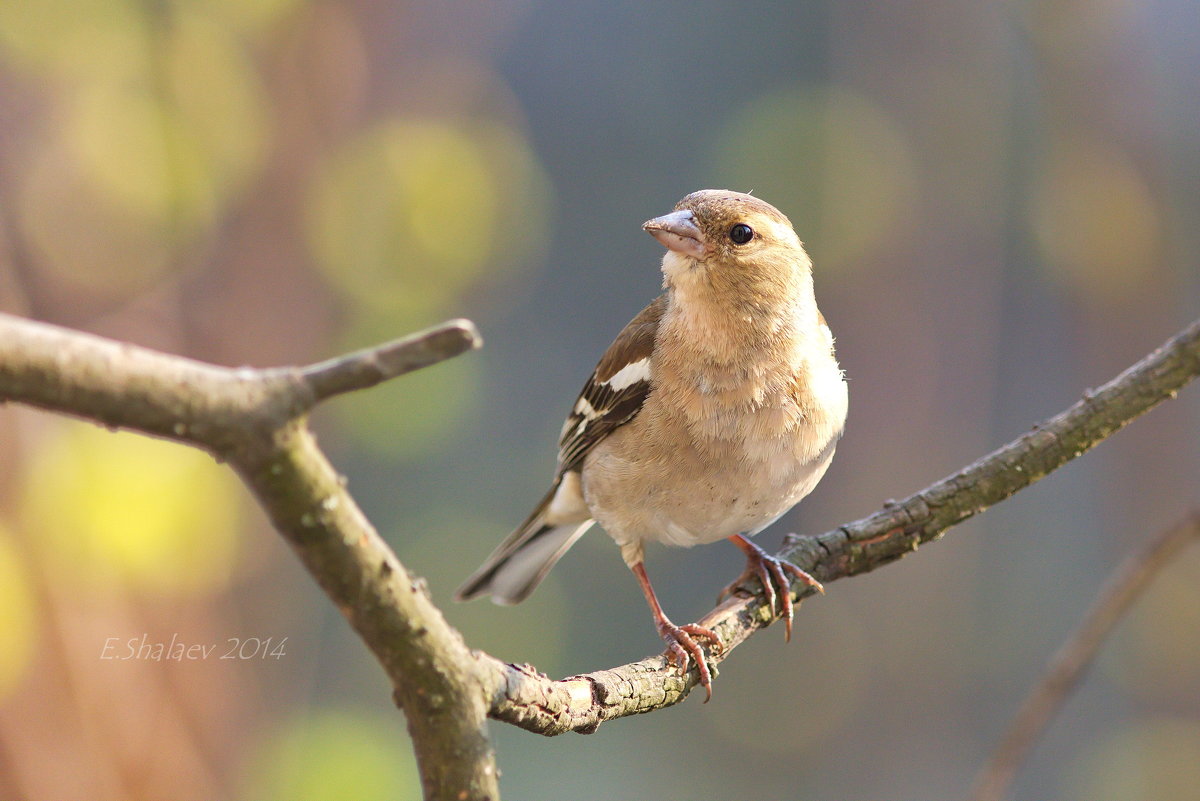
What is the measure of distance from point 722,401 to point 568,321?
4.20 metres

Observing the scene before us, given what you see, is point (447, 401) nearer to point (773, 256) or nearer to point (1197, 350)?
point (773, 256)

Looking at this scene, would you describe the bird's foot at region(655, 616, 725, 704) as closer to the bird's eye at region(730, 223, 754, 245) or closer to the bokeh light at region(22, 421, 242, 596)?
the bird's eye at region(730, 223, 754, 245)

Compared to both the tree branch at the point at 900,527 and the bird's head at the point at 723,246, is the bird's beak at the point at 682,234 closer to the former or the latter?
the bird's head at the point at 723,246

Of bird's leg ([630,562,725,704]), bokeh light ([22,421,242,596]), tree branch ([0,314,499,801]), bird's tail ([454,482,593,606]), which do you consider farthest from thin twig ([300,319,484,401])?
bokeh light ([22,421,242,596])

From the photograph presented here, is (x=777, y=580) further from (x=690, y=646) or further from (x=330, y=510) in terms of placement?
(x=330, y=510)

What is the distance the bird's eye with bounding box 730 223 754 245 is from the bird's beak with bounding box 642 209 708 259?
7cm

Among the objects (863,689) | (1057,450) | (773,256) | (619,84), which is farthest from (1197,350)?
(619,84)

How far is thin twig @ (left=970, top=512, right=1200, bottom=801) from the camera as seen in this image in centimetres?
176

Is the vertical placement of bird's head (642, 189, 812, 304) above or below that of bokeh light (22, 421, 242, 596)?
below

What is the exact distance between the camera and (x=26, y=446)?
304 cm

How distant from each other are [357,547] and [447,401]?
3416 millimetres

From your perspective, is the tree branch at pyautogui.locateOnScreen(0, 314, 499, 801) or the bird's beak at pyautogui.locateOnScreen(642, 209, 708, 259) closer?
the tree branch at pyautogui.locateOnScreen(0, 314, 499, 801)

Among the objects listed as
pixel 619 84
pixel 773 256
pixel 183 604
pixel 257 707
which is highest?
pixel 619 84

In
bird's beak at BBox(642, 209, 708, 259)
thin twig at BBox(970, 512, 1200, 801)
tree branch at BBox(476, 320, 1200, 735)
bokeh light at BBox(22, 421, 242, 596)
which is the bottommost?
thin twig at BBox(970, 512, 1200, 801)
